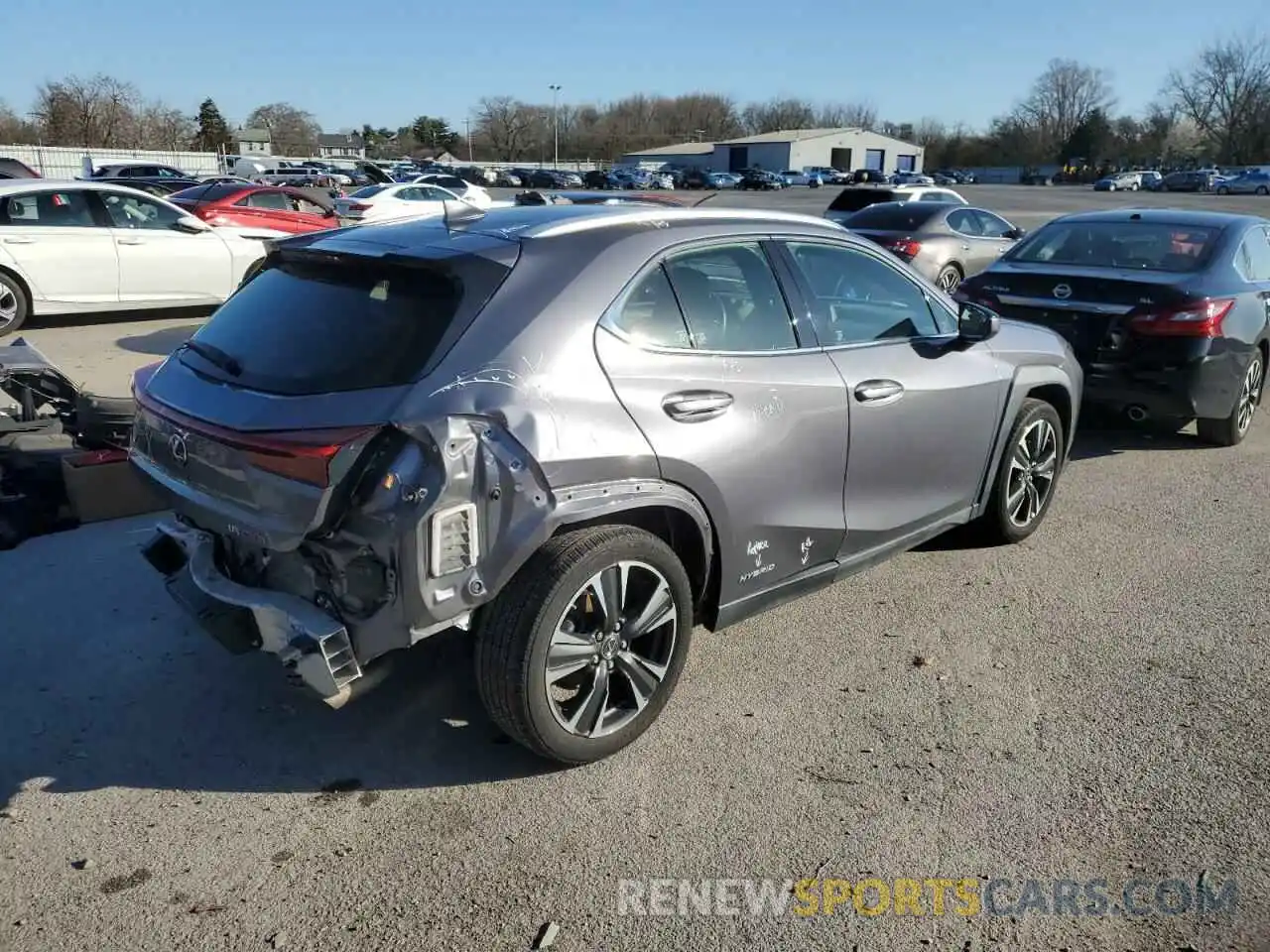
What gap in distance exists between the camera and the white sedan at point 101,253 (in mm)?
10273

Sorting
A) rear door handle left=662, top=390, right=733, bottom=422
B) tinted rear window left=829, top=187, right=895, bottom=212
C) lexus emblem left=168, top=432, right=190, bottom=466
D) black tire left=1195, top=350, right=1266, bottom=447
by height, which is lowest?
black tire left=1195, top=350, right=1266, bottom=447

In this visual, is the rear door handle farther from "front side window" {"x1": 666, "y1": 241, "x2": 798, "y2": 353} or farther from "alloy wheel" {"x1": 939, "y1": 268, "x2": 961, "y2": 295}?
"alloy wheel" {"x1": 939, "y1": 268, "x2": 961, "y2": 295}

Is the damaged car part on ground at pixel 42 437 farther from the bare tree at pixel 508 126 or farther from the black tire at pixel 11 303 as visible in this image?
the bare tree at pixel 508 126

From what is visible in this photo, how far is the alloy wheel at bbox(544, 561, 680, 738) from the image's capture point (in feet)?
10.1

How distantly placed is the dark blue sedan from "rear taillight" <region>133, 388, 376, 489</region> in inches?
215

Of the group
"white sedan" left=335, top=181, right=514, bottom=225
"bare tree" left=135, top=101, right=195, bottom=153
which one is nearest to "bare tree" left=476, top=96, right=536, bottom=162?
"bare tree" left=135, top=101, right=195, bottom=153

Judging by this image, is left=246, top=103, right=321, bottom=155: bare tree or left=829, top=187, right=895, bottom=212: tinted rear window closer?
left=829, top=187, right=895, bottom=212: tinted rear window

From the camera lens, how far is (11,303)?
1027 cm

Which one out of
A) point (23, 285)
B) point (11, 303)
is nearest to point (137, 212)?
point (23, 285)

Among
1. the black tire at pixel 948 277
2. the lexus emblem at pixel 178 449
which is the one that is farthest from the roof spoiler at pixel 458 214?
the black tire at pixel 948 277

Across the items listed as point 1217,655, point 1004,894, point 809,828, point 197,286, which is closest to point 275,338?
point 809,828

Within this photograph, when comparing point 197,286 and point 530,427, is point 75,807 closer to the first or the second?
point 530,427

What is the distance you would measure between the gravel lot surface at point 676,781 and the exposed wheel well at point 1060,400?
3.53ft

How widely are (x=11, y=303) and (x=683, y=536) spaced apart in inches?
386
